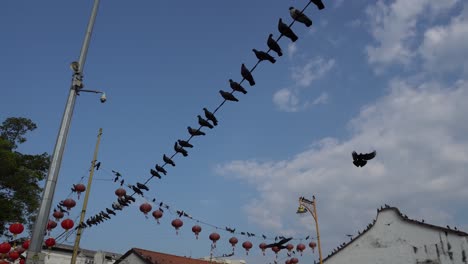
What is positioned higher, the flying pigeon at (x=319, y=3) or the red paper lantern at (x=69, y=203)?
the flying pigeon at (x=319, y=3)

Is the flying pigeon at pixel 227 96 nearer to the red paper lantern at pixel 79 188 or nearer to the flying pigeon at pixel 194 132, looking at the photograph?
the flying pigeon at pixel 194 132

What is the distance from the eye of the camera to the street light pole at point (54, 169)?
7.24 metres

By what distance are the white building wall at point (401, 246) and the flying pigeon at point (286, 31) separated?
17.9 m

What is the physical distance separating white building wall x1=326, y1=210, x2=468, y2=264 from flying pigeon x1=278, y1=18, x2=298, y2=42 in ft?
58.6

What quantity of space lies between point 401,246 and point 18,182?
→ 26.1m

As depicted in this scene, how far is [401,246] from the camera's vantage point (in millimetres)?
21875

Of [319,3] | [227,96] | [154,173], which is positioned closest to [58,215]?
[154,173]

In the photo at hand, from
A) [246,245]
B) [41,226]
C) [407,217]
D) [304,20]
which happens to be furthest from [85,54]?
[407,217]

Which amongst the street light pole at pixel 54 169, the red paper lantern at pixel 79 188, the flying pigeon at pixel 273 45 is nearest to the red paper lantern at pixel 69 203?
the red paper lantern at pixel 79 188

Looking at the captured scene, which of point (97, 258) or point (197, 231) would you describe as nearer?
point (197, 231)

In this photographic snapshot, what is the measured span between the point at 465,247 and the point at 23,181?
1130 inches

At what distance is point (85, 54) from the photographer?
933 cm

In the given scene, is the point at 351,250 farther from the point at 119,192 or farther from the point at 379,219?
the point at 119,192

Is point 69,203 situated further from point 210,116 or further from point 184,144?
point 210,116
